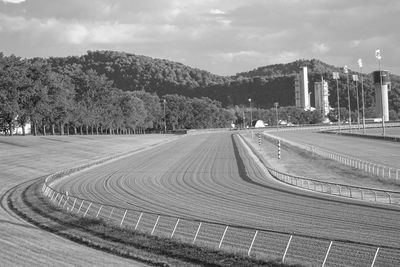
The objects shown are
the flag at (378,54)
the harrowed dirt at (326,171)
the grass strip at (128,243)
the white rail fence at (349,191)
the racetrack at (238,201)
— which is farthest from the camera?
the flag at (378,54)

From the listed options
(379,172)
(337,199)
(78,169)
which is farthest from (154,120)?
(337,199)

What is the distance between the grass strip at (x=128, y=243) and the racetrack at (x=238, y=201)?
3.68m

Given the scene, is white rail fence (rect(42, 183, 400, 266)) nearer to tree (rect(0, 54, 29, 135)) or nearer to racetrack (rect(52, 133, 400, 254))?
racetrack (rect(52, 133, 400, 254))

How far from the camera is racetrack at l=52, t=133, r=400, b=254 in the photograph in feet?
64.4

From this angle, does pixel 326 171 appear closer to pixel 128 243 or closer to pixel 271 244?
pixel 271 244

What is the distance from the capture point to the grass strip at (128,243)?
1500cm

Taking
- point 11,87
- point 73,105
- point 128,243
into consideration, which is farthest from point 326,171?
point 73,105

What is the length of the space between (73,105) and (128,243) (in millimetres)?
106130

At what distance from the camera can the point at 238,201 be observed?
2662 centimetres

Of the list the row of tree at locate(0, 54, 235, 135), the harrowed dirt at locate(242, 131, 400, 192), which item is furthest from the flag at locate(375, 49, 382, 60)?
the row of tree at locate(0, 54, 235, 135)

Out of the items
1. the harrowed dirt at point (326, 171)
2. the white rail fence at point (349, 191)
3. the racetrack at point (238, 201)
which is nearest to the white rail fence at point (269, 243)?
the racetrack at point (238, 201)

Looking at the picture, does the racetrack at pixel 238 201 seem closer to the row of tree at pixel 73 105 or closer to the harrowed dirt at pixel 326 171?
the harrowed dirt at pixel 326 171

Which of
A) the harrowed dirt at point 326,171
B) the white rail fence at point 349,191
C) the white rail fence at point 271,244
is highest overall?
the white rail fence at point 271,244

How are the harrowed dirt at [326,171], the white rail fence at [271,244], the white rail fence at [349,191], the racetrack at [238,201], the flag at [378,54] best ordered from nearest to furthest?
1. the white rail fence at [271,244]
2. the racetrack at [238,201]
3. the white rail fence at [349,191]
4. the harrowed dirt at [326,171]
5. the flag at [378,54]
